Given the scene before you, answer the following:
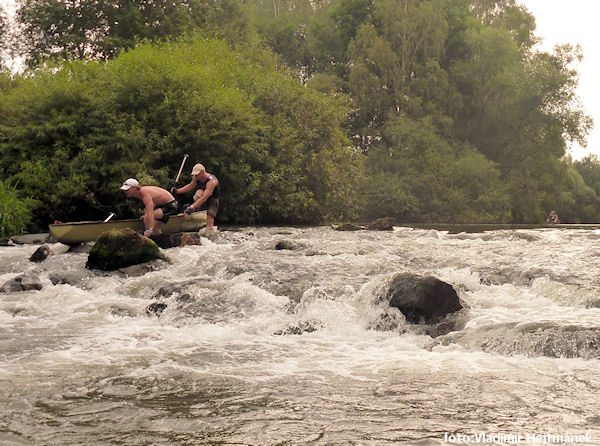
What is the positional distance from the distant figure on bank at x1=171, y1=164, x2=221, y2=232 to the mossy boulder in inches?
136

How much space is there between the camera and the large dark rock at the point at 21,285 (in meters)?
9.92

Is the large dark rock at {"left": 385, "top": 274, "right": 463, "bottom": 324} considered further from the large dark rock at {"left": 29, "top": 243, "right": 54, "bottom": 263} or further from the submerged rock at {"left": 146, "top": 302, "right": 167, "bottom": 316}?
the large dark rock at {"left": 29, "top": 243, "right": 54, "bottom": 263}

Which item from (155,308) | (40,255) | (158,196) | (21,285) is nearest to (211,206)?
(158,196)

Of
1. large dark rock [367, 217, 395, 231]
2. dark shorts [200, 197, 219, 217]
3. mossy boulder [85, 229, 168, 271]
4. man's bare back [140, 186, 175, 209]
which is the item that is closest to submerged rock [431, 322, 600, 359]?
mossy boulder [85, 229, 168, 271]

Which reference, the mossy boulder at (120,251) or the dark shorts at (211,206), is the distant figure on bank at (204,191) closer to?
the dark shorts at (211,206)

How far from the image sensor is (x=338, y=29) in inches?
1951

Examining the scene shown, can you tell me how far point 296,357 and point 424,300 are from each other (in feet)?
6.54

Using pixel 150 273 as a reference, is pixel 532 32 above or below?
above

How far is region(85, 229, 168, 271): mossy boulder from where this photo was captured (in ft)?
37.0

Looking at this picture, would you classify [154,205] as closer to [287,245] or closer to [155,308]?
[287,245]

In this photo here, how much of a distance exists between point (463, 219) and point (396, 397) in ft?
124

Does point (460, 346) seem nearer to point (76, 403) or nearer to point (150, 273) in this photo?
point (76, 403)

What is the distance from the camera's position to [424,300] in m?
7.43

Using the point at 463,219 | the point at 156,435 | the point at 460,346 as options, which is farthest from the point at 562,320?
the point at 463,219
